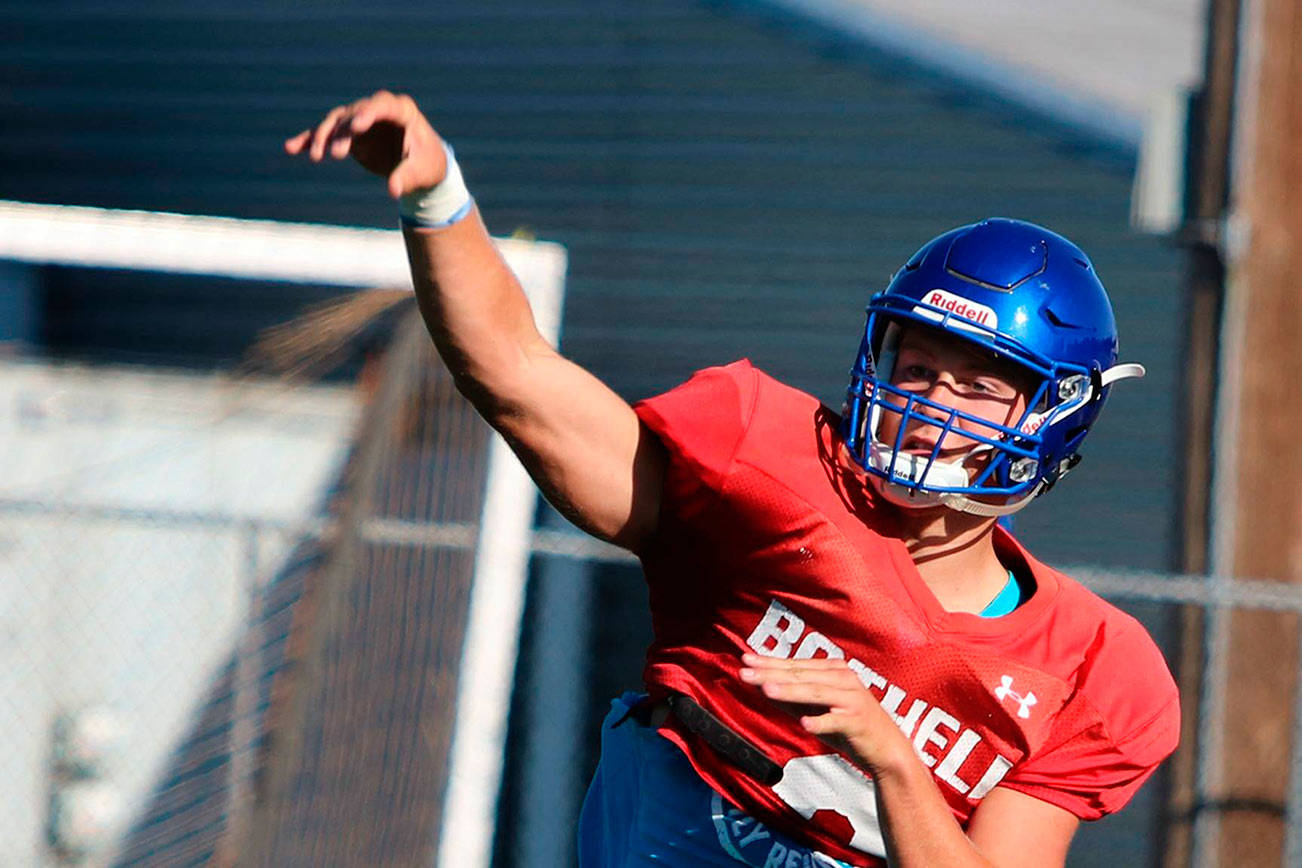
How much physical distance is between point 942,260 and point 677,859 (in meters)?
0.97

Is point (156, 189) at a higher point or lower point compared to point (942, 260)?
lower

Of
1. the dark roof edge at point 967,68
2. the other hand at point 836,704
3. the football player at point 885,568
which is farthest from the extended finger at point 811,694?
the dark roof edge at point 967,68

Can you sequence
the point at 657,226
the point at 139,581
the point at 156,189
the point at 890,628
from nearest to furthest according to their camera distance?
the point at 890,628 → the point at 139,581 → the point at 657,226 → the point at 156,189

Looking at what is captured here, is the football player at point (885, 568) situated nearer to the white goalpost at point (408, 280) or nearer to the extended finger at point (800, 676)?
the extended finger at point (800, 676)

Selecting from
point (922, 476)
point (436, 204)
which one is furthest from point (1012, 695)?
point (436, 204)

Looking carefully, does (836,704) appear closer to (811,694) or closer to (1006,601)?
(811,694)

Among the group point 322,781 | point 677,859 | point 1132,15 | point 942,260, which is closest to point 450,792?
point 322,781

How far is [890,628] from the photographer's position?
2.18 metres

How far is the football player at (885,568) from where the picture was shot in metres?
2.18

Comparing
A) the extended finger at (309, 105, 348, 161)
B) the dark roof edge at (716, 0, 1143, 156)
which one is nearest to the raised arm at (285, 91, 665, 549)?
the extended finger at (309, 105, 348, 161)

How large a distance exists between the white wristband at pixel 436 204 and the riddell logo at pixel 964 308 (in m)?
0.73

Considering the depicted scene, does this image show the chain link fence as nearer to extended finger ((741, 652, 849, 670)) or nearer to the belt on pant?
the belt on pant

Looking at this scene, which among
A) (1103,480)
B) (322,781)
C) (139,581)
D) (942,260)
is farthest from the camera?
(1103,480)

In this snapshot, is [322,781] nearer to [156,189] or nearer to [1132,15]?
[156,189]
